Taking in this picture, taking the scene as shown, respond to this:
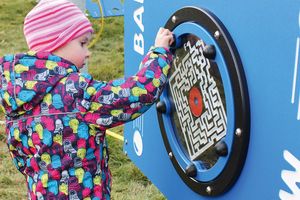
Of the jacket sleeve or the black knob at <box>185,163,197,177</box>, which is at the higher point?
the jacket sleeve

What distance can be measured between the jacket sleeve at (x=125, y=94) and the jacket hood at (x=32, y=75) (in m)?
0.07

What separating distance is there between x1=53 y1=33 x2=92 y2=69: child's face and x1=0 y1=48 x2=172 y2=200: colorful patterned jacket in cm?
2

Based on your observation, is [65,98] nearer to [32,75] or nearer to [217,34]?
[32,75]

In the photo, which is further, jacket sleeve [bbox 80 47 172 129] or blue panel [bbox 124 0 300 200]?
jacket sleeve [bbox 80 47 172 129]

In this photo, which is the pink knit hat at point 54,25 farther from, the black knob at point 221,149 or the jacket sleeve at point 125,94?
the black knob at point 221,149

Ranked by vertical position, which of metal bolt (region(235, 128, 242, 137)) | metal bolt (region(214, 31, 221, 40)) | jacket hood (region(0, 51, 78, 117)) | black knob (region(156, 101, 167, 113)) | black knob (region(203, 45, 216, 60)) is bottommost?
black knob (region(156, 101, 167, 113))

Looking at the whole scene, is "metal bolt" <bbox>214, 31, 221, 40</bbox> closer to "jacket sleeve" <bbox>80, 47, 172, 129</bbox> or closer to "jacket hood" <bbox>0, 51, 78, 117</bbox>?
"jacket sleeve" <bbox>80, 47, 172, 129</bbox>

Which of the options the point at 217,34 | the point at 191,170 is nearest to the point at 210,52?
the point at 217,34

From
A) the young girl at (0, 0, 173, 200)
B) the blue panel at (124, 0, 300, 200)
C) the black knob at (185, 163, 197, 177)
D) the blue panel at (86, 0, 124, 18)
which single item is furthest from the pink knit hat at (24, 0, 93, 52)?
the blue panel at (86, 0, 124, 18)

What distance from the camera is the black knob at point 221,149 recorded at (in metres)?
0.95

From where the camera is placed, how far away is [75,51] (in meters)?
1.08

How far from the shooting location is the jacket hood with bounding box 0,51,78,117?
41.4 inches

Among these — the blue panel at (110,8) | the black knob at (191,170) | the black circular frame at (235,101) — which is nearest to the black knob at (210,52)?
the black circular frame at (235,101)

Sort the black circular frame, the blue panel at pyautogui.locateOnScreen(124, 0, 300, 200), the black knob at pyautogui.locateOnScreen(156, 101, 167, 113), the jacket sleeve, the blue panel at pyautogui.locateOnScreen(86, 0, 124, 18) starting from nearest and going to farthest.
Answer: the blue panel at pyautogui.locateOnScreen(124, 0, 300, 200), the black circular frame, the jacket sleeve, the black knob at pyautogui.locateOnScreen(156, 101, 167, 113), the blue panel at pyautogui.locateOnScreen(86, 0, 124, 18)
